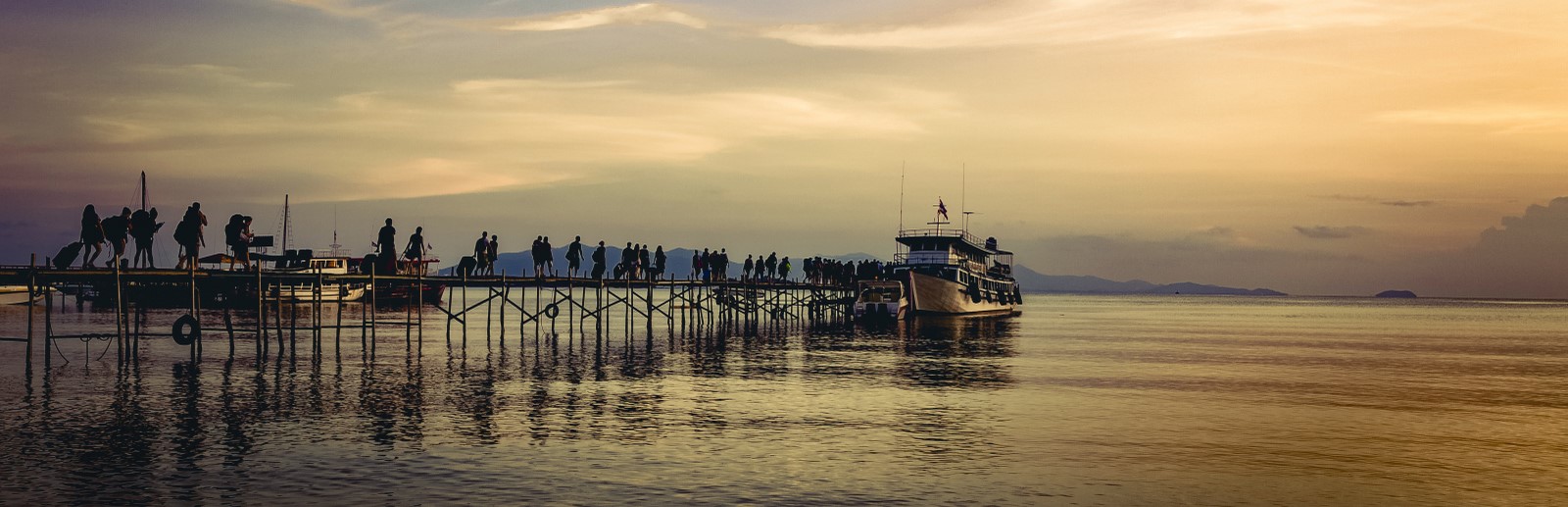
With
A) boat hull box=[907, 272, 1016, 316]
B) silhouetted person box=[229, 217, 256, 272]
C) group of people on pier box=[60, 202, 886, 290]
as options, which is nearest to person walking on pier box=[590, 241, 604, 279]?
group of people on pier box=[60, 202, 886, 290]

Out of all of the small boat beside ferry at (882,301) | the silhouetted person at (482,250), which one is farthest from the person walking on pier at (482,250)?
the small boat beside ferry at (882,301)

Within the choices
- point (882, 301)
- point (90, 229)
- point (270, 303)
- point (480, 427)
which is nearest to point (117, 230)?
point (90, 229)

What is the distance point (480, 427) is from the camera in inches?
983

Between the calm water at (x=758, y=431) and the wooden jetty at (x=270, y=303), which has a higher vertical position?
the wooden jetty at (x=270, y=303)

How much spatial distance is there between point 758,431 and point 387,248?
26588 mm

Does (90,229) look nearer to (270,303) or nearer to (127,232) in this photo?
(127,232)

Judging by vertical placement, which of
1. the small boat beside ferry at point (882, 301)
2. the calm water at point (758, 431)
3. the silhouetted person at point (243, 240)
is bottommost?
the calm water at point (758, 431)

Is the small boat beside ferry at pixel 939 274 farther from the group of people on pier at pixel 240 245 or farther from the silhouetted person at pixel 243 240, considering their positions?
the silhouetted person at pixel 243 240

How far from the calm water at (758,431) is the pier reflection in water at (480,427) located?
94 mm

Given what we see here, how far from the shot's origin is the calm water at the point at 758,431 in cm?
1861

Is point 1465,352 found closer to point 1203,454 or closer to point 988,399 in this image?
point 988,399

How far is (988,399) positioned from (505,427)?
45.7ft

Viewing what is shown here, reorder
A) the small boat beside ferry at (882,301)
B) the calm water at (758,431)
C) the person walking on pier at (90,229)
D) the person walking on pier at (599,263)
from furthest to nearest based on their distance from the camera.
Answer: the small boat beside ferry at (882,301)
the person walking on pier at (599,263)
the person walking on pier at (90,229)
the calm water at (758,431)

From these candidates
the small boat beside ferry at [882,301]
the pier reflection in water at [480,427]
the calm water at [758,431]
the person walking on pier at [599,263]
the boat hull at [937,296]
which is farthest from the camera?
the boat hull at [937,296]
